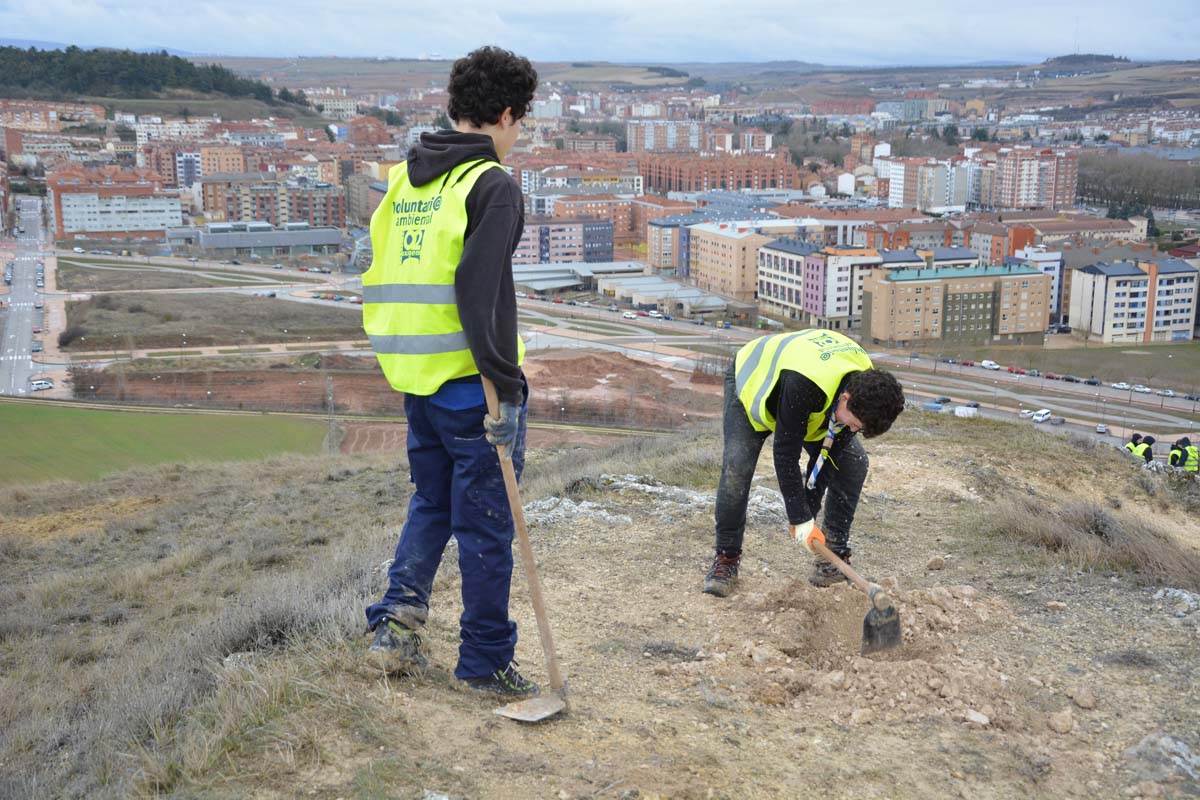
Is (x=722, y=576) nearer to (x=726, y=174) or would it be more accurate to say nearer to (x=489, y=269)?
(x=489, y=269)

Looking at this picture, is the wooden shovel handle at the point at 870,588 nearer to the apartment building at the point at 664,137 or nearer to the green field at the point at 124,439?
the green field at the point at 124,439

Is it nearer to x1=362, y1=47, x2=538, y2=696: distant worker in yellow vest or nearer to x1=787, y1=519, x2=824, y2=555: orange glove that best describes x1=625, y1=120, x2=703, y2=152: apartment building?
x1=787, y1=519, x2=824, y2=555: orange glove

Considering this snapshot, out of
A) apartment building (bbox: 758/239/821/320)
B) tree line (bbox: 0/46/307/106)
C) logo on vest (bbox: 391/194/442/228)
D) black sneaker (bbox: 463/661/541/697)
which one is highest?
tree line (bbox: 0/46/307/106)

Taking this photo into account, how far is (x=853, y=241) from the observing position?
57062mm

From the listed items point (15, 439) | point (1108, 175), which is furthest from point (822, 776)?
point (1108, 175)

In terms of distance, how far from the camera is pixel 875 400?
3508 millimetres

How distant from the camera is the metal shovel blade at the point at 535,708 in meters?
2.80

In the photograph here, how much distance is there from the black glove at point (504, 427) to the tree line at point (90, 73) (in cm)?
11735

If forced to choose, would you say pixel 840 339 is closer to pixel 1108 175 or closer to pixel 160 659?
pixel 160 659

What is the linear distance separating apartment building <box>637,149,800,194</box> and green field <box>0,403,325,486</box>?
217ft

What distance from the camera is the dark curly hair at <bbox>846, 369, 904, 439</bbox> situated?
3.51 metres

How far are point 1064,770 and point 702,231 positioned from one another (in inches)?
2106

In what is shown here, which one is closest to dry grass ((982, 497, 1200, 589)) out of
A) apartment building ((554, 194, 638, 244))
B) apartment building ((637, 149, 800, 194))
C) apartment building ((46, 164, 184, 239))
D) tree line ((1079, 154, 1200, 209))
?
apartment building ((554, 194, 638, 244))

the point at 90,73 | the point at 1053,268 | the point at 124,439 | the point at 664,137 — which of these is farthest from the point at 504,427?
the point at 664,137
